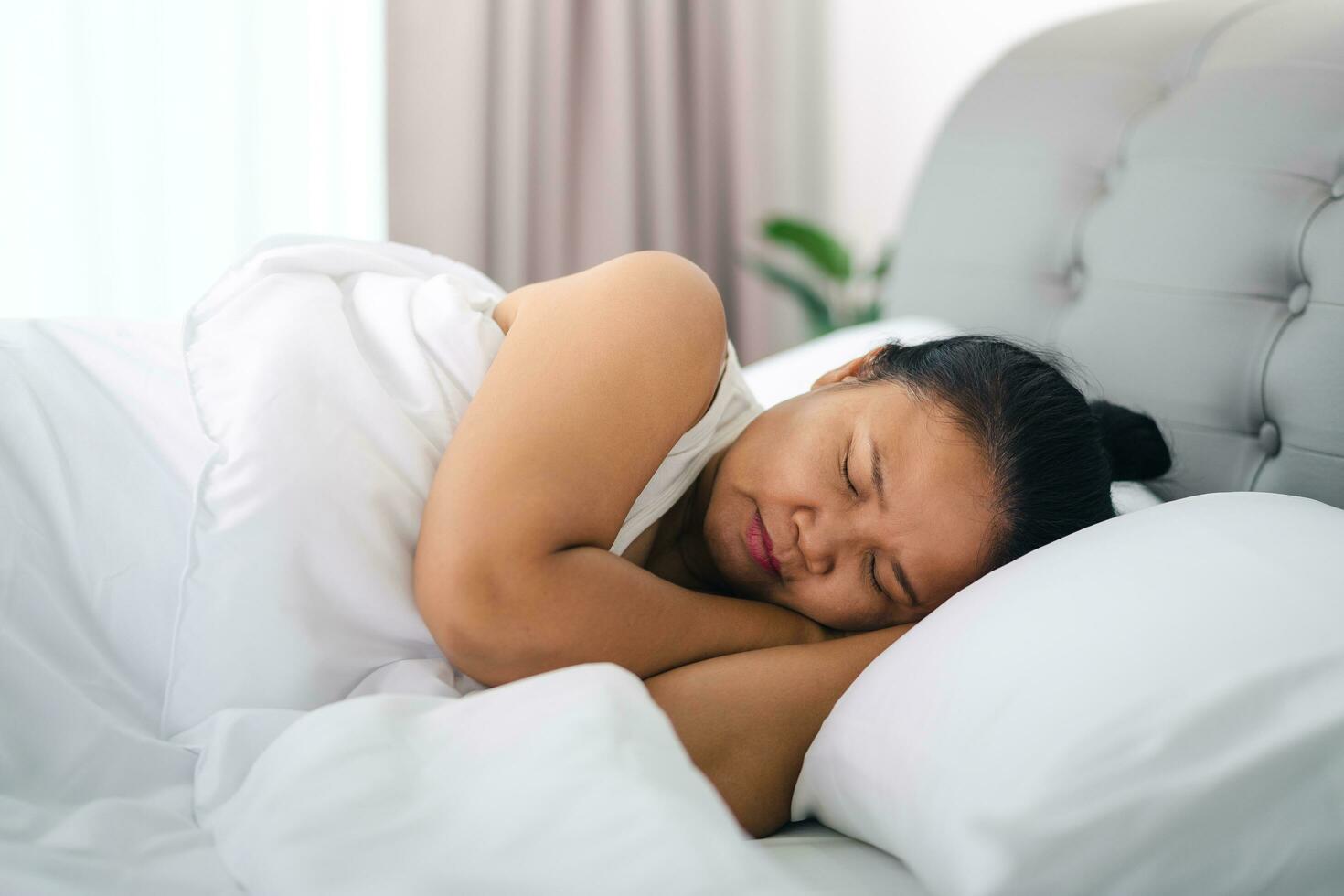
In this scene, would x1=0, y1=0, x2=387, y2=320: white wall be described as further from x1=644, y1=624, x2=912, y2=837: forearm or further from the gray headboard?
x1=644, y1=624, x2=912, y2=837: forearm

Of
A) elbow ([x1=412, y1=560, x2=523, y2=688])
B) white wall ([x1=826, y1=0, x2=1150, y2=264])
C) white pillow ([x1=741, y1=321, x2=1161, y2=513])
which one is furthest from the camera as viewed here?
white wall ([x1=826, y1=0, x2=1150, y2=264])

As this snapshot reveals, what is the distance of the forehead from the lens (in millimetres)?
969

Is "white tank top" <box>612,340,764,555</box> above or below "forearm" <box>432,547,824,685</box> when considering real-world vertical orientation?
above

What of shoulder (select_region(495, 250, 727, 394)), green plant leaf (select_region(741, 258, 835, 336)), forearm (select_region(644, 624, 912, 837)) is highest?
shoulder (select_region(495, 250, 727, 394))

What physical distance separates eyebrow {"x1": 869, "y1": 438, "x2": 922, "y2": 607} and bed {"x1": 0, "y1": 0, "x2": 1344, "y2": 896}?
0.24 m

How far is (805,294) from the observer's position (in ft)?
8.14

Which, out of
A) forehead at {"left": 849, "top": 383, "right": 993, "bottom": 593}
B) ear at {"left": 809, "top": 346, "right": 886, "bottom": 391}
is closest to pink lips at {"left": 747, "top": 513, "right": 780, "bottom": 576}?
forehead at {"left": 849, "top": 383, "right": 993, "bottom": 593}

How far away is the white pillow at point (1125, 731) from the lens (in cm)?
69

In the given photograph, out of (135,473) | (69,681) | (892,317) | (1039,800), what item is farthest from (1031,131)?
(69,681)

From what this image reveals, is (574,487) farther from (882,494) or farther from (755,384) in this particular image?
(755,384)

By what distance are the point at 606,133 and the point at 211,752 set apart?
2143 millimetres

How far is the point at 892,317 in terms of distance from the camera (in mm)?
1769

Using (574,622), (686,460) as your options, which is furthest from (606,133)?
(574,622)

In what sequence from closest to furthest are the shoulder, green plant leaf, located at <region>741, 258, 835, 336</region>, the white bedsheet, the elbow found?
1. the white bedsheet
2. the elbow
3. the shoulder
4. green plant leaf, located at <region>741, 258, 835, 336</region>
